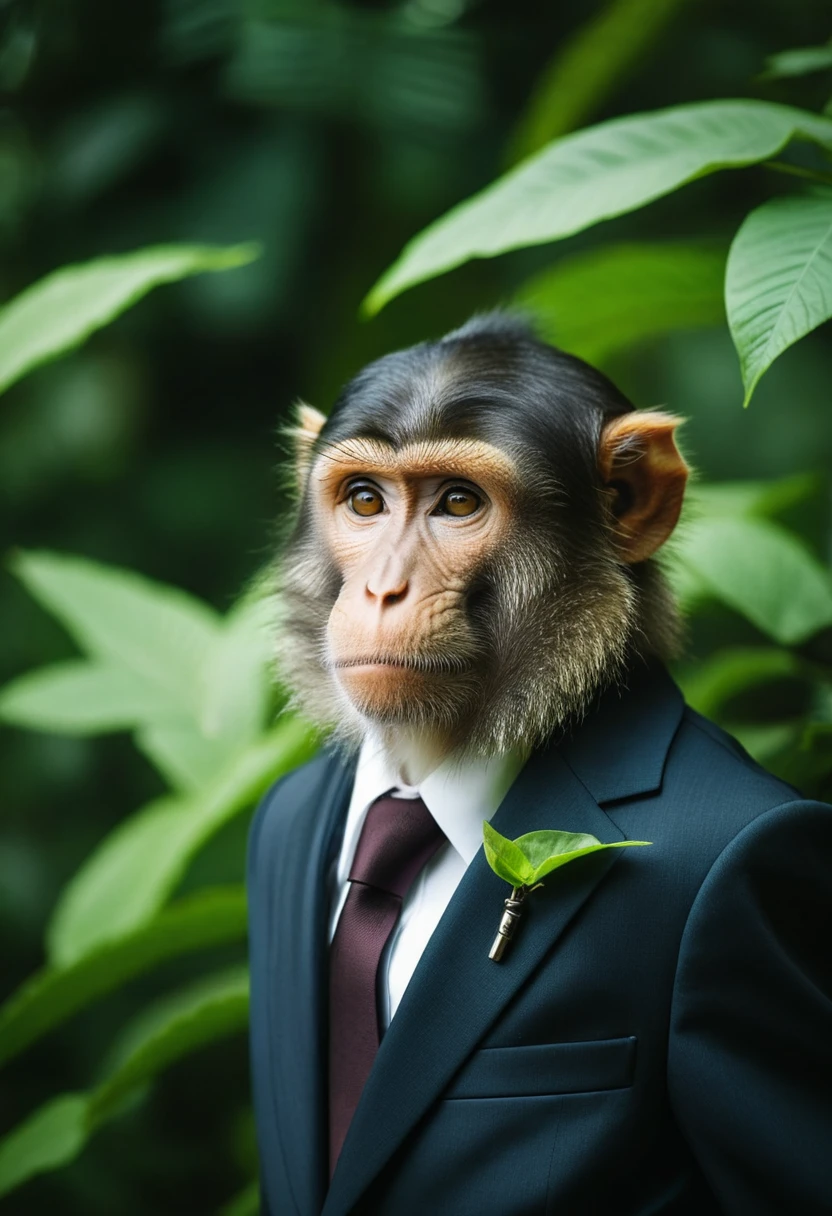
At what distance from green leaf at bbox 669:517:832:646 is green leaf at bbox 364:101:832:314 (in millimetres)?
515

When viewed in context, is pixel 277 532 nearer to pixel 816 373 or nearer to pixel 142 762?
pixel 142 762

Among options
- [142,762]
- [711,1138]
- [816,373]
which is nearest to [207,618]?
[142,762]

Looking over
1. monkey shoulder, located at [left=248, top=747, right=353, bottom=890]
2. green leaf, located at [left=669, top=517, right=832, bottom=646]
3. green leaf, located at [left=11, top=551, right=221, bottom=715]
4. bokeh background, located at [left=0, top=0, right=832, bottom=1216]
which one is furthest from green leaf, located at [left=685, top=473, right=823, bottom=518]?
green leaf, located at [left=11, top=551, right=221, bottom=715]

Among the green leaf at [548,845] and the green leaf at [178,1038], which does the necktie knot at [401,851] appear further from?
the green leaf at [178,1038]

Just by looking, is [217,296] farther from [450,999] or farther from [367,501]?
[450,999]

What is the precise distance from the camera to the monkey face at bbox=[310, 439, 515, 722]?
4.07ft

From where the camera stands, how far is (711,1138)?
43.2 inches

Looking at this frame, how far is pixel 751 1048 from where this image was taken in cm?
110

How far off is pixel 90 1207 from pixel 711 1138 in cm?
200

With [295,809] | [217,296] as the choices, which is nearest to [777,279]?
[295,809]

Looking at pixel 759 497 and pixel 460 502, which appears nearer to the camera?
pixel 460 502

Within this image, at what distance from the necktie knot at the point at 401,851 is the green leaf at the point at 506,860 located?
0.53ft

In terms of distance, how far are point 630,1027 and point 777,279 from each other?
2.74 feet

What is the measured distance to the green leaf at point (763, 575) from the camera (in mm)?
1716
